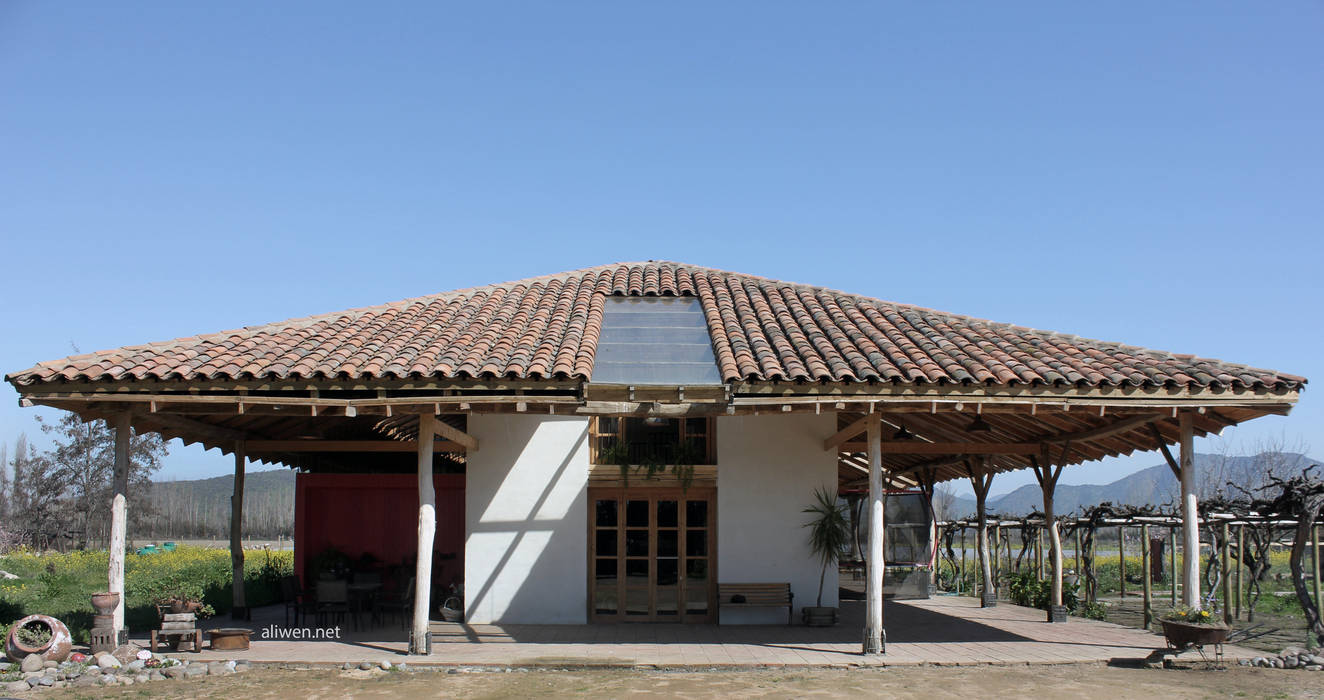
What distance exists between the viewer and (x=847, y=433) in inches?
448

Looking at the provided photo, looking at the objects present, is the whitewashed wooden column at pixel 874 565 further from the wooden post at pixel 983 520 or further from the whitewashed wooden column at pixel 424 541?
the wooden post at pixel 983 520

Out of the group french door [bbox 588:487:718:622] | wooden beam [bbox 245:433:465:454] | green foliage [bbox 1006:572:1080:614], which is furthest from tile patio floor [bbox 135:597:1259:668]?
wooden beam [bbox 245:433:465:454]

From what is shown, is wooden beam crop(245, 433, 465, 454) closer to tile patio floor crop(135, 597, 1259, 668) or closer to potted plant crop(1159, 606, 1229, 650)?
tile patio floor crop(135, 597, 1259, 668)

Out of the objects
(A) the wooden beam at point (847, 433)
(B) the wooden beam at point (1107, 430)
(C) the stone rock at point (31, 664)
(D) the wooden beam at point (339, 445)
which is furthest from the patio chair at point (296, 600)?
(B) the wooden beam at point (1107, 430)

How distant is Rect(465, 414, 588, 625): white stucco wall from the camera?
12.8 meters

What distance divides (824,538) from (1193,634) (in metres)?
4.42

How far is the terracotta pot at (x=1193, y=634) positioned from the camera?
397 inches

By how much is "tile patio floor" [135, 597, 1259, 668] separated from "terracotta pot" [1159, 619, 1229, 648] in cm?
32

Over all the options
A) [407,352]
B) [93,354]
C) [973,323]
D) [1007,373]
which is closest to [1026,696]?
[1007,373]

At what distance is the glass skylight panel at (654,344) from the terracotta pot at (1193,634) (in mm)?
5762

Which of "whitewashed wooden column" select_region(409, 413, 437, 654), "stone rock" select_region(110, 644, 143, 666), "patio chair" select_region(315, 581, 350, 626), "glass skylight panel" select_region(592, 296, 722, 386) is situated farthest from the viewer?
"patio chair" select_region(315, 581, 350, 626)

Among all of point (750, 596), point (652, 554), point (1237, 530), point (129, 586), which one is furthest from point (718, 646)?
point (129, 586)

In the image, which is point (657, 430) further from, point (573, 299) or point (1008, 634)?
point (1008, 634)

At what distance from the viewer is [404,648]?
34.9 ft
